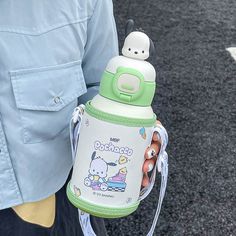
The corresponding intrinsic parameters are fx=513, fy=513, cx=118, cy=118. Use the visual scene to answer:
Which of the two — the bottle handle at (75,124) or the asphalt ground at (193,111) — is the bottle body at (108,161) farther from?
the asphalt ground at (193,111)

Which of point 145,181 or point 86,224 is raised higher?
point 145,181

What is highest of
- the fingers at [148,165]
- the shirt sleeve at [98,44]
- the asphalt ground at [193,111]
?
the shirt sleeve at [98,44]

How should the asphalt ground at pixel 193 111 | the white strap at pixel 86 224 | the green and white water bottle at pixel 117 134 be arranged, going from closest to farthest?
the green and white water bottle at pixel 117 134
the white strap at pixel 86 224
the asphalt ground at pixel 193 111

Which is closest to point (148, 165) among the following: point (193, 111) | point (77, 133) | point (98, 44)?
point (77, 133)

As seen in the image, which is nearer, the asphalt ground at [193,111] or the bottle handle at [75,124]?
the bottle handle at [75,124]

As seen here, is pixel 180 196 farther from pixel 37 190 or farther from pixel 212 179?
pixel 37 190

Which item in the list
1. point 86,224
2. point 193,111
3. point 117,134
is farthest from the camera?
point 193,111

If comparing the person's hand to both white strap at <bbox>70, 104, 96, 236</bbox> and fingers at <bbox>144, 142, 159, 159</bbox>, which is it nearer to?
fingers at <bbox>144, 142, 159, 159</bbox>

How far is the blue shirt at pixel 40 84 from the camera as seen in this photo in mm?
788

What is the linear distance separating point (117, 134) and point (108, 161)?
4 cm

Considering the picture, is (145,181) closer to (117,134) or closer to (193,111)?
(117,134)

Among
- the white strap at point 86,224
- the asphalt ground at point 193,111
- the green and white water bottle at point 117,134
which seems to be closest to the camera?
the green and white water bottle at point 117,134

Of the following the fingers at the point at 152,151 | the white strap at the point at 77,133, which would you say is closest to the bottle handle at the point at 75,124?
the white strap at the point at 77,133

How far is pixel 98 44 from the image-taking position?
3.00 ft
